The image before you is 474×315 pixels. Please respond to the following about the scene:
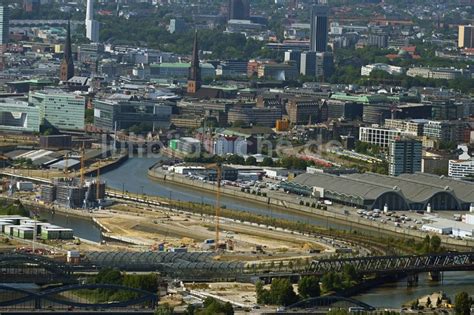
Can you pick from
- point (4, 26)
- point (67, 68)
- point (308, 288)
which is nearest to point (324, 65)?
point (67, 68)

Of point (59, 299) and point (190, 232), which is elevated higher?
point (59, 299)

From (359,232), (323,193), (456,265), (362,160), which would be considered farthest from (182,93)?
(456,265)

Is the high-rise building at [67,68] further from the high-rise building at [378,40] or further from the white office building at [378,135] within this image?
the high-rise building at [378,40]

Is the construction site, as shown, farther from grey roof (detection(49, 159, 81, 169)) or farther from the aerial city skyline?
grey roof (detection(49, 159, 81, 169))

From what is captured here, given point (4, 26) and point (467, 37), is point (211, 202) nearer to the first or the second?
point (4, 26)

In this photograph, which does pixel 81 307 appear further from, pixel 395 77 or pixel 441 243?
pixel 395 77

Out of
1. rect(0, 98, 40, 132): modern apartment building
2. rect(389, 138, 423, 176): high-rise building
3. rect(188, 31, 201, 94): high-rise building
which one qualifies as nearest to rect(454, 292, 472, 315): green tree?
rect(389, 138, 423, 176): high-rise building
